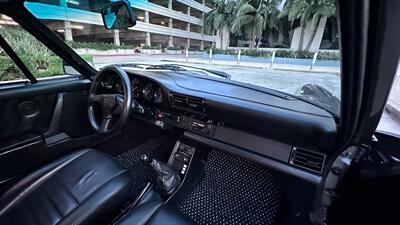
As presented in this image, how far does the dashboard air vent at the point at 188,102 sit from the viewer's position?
1458 mm

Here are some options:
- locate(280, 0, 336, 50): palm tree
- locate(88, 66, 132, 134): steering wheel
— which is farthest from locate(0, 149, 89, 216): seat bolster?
locate(280, 0, 336, 50): palm tree

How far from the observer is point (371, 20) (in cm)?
49

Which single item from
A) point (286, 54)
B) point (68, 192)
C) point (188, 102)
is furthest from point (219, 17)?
point (68, 192)

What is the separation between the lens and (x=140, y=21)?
7.57 feet

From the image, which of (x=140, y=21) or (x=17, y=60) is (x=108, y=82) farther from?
(x=140, y=21)

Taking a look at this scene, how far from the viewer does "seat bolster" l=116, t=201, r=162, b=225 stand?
103cm

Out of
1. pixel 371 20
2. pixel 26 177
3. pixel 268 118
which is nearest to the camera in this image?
pixel 371 20

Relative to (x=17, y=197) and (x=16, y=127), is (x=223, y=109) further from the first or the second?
(x=16, y=127)

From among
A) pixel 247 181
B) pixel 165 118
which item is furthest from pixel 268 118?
pixel 165 118

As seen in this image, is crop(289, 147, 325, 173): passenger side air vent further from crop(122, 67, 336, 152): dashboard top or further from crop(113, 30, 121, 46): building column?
crop(113, 30, 121, 46): building column

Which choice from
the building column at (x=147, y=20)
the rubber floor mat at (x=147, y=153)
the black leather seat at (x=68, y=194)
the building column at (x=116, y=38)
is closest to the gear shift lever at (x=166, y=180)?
the rubber floor mat at (x=147, y=153)

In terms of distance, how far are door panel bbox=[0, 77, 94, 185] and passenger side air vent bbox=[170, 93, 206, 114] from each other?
0.96 meters

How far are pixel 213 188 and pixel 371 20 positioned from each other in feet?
4.71

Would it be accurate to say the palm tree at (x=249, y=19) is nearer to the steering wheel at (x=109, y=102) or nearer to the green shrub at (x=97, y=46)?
the steering wheel at (x=109, y=102)
